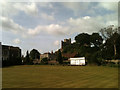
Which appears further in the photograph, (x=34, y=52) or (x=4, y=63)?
(x=34, y=52)

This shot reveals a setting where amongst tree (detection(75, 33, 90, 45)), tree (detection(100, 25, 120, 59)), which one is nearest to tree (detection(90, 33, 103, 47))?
tree (detection(75, 33, 90, 45))

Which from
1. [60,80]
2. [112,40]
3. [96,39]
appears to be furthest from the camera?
[96,39]

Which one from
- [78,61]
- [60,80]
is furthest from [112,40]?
[60,80]

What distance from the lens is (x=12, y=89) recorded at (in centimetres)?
855

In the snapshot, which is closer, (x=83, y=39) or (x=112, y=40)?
(x=112, y=40)

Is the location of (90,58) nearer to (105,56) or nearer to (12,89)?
(105,56)

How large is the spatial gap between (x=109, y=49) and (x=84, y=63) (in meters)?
10.9

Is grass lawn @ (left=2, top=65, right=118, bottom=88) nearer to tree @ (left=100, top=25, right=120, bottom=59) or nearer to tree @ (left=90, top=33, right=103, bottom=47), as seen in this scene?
tree @ (left=100, top=25, right=120, bottom=59)

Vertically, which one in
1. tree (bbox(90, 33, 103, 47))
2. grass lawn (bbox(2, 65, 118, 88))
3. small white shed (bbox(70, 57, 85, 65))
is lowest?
small white shed (bbox(70, 57, 85, 65))

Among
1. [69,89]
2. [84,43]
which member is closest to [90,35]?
[84,43]

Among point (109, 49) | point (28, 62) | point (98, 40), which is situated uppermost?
point (98, 40)

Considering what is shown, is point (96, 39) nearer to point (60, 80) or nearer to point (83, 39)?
point (83, 39)

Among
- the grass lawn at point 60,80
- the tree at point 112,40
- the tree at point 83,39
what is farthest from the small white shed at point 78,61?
the grass lawn at point 60,80

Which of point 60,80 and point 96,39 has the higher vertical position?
point 96,39
